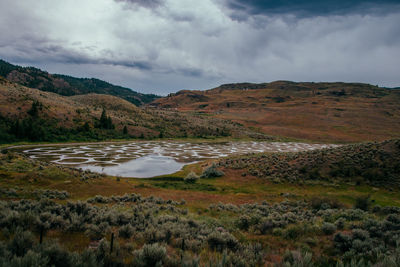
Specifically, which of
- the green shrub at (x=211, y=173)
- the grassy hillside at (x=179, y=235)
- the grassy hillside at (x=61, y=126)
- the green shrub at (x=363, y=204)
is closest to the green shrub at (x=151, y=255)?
the grassy hillside at (x=179, y=235)

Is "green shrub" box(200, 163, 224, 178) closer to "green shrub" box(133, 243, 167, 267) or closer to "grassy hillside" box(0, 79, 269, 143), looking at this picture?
"green shrub" box(133, 243, 167, 267)

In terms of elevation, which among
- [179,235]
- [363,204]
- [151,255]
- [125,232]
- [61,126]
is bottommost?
[363,204]

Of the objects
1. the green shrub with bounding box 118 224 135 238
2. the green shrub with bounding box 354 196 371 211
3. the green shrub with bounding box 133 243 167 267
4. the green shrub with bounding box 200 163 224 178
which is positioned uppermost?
the green shrub with bounding box 133 243 167 267

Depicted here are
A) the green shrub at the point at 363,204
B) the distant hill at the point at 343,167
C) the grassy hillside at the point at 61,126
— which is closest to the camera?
the green shrub at the point at 363,204

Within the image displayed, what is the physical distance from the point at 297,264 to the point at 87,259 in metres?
4.94

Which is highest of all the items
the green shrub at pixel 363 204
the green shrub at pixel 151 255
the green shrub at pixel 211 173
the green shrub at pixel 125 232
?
the green shrub at pixel 151 255

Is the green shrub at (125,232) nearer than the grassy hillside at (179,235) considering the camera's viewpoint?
No

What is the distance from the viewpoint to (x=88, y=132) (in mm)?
74625

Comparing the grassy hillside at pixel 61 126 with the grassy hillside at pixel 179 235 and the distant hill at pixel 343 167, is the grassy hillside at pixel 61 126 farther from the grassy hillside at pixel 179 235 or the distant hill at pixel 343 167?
the distant hill at pixel 343 167

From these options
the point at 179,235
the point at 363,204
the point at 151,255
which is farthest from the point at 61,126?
the point at 363,204

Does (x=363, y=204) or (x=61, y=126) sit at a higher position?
(x=61, y=126)

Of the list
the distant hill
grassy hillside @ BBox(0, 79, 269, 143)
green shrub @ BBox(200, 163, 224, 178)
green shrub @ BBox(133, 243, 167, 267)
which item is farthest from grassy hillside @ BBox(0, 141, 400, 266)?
grassy hillside @ BBox(0, 79, 269, 143)

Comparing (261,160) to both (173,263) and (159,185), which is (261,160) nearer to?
(159,185)

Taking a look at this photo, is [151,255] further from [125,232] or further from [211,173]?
[211,173]
